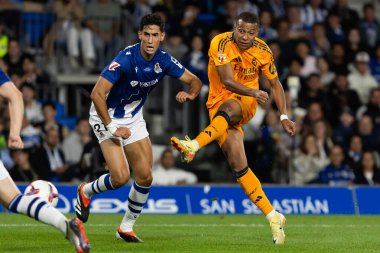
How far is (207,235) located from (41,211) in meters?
3.61

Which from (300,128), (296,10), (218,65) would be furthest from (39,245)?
(296,10)

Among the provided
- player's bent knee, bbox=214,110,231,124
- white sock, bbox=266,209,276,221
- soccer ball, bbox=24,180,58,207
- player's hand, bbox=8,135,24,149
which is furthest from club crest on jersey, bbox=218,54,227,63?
player's hand, bbox=8,135,24,149

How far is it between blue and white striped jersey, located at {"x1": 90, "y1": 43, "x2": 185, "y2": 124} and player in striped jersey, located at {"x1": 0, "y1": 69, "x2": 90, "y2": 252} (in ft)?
6.20

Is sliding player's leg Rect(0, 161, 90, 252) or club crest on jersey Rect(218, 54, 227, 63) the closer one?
sliding player's leg Rect(0, 161, 90, 252)

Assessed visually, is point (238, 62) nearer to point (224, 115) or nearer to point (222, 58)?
point (222, 58)

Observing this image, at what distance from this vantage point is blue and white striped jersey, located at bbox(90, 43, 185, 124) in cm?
1139

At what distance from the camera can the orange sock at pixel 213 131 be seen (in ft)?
37.1

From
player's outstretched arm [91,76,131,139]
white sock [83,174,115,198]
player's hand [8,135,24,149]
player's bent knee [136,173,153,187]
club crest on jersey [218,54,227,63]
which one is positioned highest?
club crest on jersey [218,54,227,63]

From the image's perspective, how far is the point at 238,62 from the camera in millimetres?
11938

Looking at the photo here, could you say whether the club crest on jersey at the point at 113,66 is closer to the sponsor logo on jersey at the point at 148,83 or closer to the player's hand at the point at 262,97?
the sponsor logo on jersey at the point at 148,83

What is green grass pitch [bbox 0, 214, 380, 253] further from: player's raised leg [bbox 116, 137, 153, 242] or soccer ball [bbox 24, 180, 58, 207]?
soccer ball [bbox 24, 180, 58, 207]

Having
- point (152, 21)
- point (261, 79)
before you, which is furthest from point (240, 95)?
point (261, 79)

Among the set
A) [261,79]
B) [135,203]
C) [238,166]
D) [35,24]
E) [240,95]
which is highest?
[240,95]

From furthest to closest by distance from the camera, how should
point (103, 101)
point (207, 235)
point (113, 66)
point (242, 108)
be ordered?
point (207, 235) < point (242, 108) < point (113, 66) < point (103, 101)
